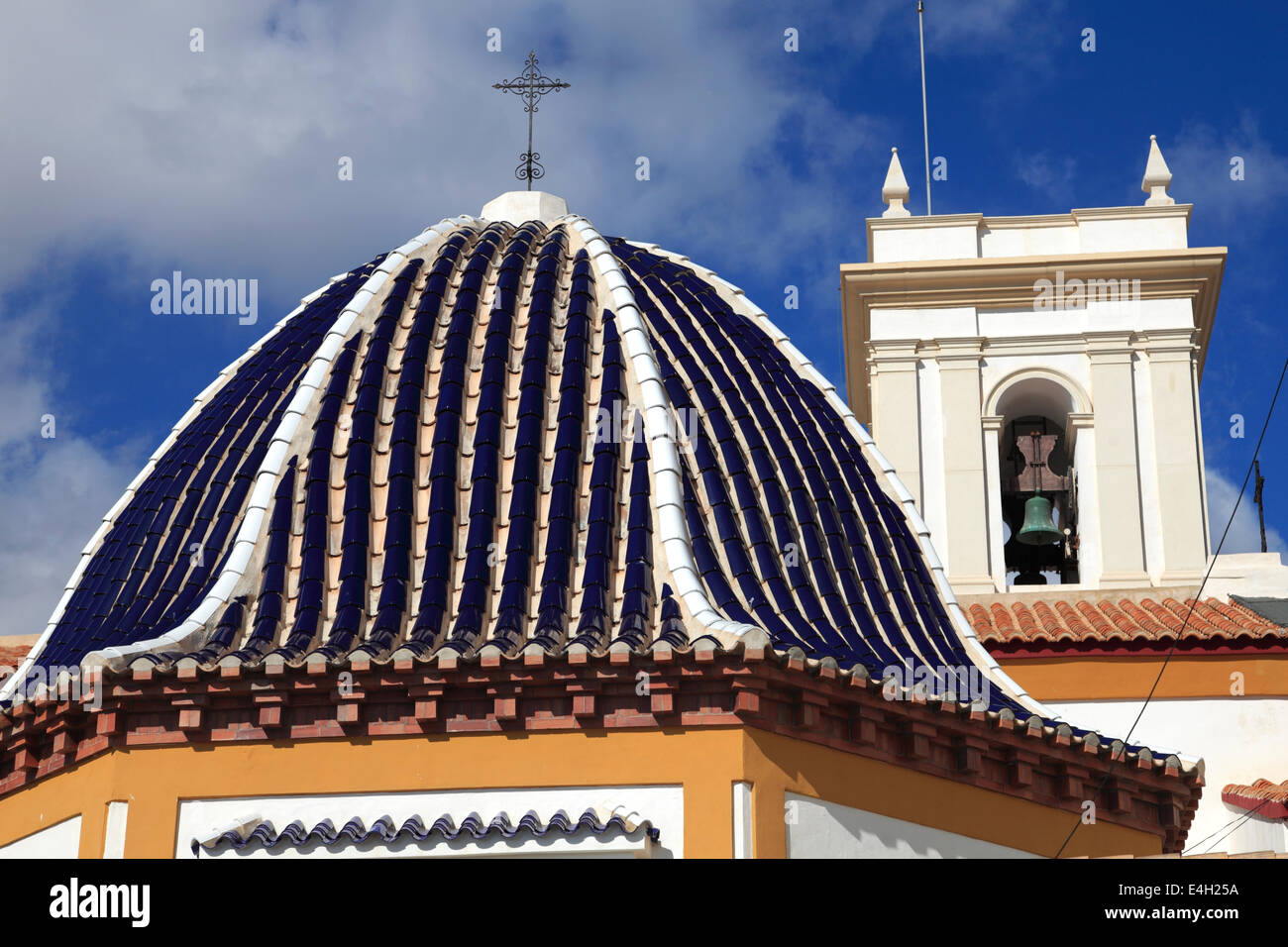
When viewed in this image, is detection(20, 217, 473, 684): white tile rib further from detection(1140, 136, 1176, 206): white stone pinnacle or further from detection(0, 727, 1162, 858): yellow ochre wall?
detection(1140, 136, 1176, 206): white stone pinnacle

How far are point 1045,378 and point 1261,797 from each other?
26.8ft

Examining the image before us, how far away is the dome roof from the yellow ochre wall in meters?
0.54

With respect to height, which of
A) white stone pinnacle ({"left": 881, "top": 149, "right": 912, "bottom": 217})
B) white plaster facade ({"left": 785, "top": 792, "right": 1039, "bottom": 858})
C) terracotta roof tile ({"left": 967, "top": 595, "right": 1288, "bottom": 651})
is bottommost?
white plaster facade ({"left": 785, "top": 792, "right": 1039, "bottom": 858})

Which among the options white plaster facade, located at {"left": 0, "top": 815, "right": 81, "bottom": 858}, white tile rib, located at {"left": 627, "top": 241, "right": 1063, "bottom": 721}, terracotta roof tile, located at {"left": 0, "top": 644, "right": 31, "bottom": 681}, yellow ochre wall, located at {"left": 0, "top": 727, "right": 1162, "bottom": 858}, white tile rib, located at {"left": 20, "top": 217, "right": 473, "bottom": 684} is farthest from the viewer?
terracotta roof tile, located at {"left": 0, "top": 644, "right": 31, "bottom": 681}

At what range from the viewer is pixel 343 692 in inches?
427

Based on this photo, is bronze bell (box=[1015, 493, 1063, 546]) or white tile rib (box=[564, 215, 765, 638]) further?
bronze bell (box=[1015, 493, 1063, 546])

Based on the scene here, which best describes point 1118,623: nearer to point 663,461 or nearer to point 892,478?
point 892,478

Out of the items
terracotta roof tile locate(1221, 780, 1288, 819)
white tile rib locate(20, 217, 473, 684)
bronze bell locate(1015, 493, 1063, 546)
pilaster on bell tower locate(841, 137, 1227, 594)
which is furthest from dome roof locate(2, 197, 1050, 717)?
pilaster on bell tower locate(841, 137, 1227, 594)

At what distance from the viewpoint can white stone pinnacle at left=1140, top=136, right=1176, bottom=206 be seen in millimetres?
26109

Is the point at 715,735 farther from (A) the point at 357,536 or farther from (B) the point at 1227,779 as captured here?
(B) the point at 1227,779

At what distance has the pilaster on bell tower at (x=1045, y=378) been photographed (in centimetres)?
2405

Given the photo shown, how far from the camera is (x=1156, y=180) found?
2644cm

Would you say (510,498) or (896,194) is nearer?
(510,498)

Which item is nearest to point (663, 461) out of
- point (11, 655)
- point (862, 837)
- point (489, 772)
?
point (489, 772)
